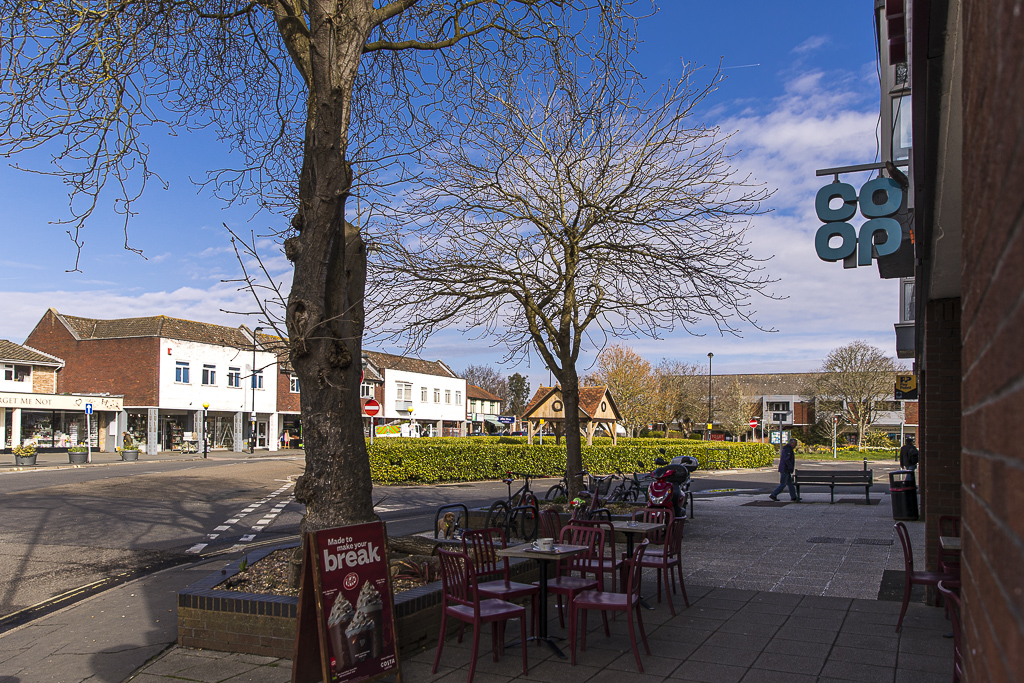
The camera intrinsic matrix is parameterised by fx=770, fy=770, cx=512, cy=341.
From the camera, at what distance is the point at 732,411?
69.4 meters

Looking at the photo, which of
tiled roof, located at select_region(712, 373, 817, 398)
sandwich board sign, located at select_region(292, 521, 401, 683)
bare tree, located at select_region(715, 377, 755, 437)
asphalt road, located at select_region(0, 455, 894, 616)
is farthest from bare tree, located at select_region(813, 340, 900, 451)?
sandwich board sign, located at select_region(292, 521, 401, 683)

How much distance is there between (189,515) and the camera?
52.9 ft

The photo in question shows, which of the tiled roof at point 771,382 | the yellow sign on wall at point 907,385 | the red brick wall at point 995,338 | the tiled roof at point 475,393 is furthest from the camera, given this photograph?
the tiled roof at point 771,382

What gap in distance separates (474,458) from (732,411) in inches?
1832

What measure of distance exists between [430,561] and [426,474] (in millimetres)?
19066

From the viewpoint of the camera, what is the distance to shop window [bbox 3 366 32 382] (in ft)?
143

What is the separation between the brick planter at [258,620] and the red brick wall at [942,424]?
5265 millimetres

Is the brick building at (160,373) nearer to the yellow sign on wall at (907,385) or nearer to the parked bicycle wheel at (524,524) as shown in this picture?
the parked bicycle wheel at (524,524)

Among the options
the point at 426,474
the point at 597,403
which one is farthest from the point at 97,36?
the point at 597,403

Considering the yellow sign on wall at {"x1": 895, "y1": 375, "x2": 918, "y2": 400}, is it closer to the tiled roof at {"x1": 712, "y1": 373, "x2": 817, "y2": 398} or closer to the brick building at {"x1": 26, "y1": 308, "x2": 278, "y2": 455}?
the brick building at {"x1": 26, "y1": 308, "x2": 278, "y2": 455}

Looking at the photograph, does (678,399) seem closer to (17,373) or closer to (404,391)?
(404,391)

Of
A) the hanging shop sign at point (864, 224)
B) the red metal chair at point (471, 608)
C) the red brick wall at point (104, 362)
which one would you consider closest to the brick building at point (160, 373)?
the red brick wall at point (104, 362)

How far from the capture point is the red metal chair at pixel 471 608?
5547mm

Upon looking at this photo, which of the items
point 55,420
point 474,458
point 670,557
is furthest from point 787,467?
point 55,420
